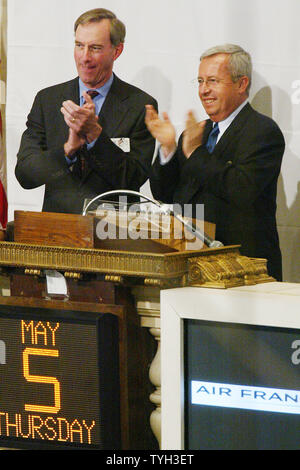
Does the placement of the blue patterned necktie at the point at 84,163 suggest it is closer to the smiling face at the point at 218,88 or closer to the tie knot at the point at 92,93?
the tie knot at the point at 92,93

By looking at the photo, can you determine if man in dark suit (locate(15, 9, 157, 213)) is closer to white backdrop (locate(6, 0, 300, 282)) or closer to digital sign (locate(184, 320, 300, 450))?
white backdrop (locate(6, 0, 300, 282))

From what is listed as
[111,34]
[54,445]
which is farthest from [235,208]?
[54,445]

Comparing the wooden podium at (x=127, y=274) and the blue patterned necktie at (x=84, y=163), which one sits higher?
the blue patterned necktie at (x=84, y=163)

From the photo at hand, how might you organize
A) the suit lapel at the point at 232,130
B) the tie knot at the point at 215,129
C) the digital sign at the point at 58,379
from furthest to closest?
the tie knot at the point at 215,129 → the suit lapel at the point at 232,130 → the digital sign at the point at 58,379

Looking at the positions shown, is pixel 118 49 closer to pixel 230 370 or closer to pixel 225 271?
pixel 225 271

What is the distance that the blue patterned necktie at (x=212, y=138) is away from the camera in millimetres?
3889

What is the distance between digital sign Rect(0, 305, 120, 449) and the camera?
2.92 m

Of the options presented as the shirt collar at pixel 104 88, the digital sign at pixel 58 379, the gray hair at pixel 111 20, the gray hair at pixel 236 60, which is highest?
the gray hair at pixel 111 20

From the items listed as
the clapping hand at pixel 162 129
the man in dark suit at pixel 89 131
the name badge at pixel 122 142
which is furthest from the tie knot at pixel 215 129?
the name badge at pixel 122 142

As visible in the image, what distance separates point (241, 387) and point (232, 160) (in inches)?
51.9

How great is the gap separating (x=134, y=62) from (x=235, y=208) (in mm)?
833

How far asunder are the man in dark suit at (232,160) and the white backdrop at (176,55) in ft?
0.14

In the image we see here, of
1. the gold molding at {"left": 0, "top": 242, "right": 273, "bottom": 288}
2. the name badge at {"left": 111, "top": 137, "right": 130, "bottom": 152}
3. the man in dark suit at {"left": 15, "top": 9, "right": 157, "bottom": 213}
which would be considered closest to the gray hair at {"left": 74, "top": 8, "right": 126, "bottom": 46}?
the man in dark suit at {"left": 15, "top": 9, "right": 157, "bottom": 213}

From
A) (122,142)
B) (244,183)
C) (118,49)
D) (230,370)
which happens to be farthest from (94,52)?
(230,370)
